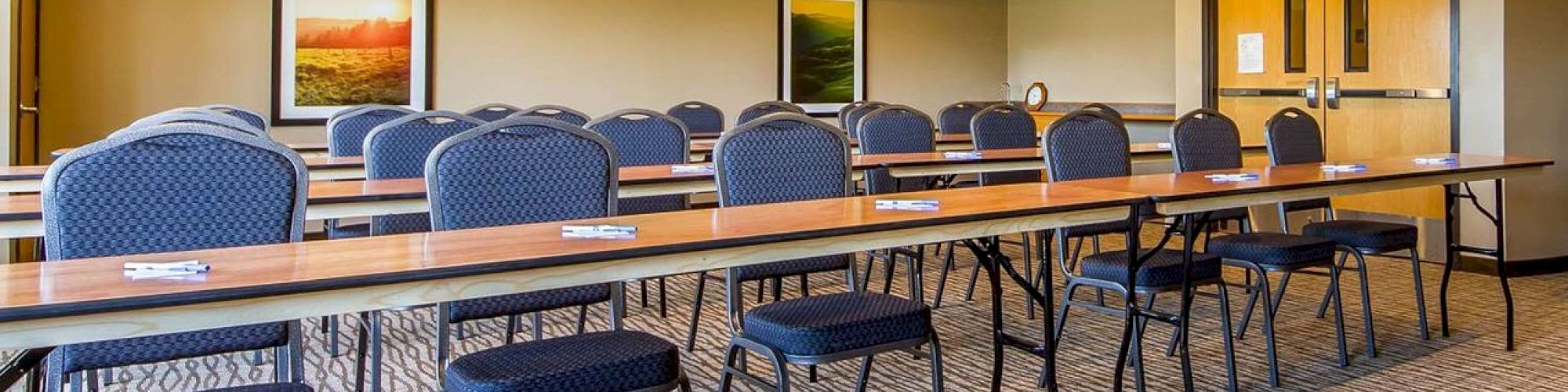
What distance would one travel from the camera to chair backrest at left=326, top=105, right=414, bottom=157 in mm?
4918

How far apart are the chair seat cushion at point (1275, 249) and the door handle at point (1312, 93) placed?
300 cm

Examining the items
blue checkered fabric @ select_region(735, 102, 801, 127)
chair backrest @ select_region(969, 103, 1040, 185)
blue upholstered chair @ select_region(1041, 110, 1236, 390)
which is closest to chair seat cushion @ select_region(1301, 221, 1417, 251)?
blue upholstered chair @ select_region(1041, 110, 1236, 390)

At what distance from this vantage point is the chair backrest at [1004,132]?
5816mm

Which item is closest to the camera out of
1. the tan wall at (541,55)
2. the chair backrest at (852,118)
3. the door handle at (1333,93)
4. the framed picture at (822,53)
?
the door handle at (1333,93)

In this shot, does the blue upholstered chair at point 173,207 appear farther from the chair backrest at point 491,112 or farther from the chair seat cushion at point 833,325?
the chair backrest at point 491,112

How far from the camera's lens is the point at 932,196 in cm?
301

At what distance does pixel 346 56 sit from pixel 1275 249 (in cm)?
590

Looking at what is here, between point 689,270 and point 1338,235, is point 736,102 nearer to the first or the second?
point 1338,235

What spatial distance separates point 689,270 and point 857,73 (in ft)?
25.5

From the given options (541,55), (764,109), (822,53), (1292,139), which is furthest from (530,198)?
(822,53)

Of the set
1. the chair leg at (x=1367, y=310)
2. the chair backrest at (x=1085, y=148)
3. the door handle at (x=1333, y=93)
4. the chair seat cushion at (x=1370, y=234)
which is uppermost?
the door handle at (x=1333, y=93)

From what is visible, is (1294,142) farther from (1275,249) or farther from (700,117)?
(700,117)

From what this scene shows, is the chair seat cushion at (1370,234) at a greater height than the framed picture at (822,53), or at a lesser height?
lesser

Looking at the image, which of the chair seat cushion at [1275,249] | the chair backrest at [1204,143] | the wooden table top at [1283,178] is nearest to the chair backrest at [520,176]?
the wooden table top at [1283,178]
